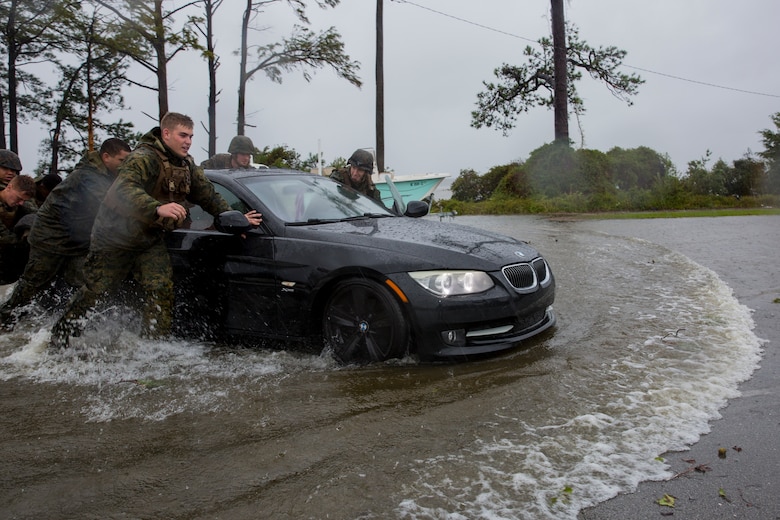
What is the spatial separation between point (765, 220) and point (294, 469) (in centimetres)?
1529

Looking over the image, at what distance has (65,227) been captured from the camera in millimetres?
6090

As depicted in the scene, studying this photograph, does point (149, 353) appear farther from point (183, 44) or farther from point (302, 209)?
point (183, 44)

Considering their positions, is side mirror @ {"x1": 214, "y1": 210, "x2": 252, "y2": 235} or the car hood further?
side mirror @ {"x1": 214, "y1": 210, "x2": 252, "y2": 235}

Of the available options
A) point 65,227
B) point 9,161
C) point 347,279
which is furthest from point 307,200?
point 9,161

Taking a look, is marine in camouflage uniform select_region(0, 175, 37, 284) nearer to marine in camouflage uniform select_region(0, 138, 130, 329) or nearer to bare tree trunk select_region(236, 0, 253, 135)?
marine in camouflage uniform select_region(0, 138, 130, 329)

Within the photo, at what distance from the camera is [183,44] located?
781 inches

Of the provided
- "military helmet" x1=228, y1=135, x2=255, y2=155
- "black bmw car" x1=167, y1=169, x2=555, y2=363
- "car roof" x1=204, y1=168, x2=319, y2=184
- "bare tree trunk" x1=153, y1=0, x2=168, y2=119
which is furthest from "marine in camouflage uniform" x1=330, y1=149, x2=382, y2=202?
"bare tree trunk" x1=153, y1=0, x2=168, y2=119

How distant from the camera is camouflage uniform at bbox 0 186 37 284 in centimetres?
691

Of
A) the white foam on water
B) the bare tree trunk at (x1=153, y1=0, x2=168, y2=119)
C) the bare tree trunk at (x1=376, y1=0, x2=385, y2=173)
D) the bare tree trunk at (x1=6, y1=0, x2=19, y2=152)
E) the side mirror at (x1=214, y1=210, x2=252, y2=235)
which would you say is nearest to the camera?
the white foam on water

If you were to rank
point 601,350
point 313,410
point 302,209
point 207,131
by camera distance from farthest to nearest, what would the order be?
point 207,131
point 302,209
point 601,350
point 313,410

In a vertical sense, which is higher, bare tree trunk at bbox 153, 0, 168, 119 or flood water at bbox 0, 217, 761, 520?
bare tree trunk at bbox 153, 0, 168, 119

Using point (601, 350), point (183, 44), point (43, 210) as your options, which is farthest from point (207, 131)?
point (601, 350)

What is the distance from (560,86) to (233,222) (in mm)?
Result: 22531

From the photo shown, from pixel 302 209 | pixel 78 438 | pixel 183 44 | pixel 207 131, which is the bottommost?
pixel 78 438
